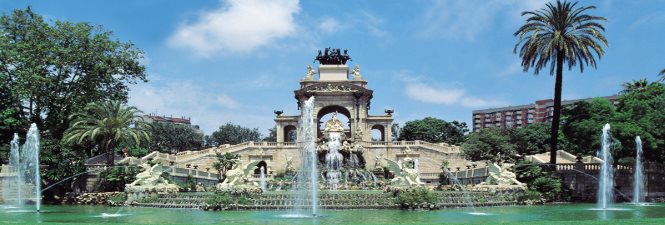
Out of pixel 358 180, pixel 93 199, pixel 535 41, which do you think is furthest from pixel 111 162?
pixel 535 41

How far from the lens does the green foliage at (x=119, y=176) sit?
136ft

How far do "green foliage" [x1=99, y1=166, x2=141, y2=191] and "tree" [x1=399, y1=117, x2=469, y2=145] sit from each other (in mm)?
A: 73642

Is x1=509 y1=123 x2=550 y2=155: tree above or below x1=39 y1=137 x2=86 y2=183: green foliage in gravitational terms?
above

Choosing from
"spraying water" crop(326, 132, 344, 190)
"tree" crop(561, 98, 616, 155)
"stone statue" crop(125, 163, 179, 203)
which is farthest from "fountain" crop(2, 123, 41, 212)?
"tree" crop(561, 98, 616, 155)

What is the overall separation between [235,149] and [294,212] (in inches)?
1634

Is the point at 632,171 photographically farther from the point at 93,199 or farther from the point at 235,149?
the point at 235,149

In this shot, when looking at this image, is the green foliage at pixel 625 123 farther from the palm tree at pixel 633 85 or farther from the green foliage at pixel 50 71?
the green foliage at pixel 50 71

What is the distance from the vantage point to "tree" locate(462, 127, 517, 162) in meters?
52.9

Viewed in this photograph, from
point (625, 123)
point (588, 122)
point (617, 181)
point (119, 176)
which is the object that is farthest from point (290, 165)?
point (625, 123)

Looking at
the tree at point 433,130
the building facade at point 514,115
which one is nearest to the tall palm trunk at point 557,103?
the tree at point 433,130

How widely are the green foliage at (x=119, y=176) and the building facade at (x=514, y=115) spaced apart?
111719 millimetres

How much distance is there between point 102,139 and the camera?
46.3m

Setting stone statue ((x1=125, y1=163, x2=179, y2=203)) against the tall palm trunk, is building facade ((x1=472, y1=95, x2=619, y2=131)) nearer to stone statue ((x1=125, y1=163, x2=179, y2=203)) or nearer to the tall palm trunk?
the tall palm trunk

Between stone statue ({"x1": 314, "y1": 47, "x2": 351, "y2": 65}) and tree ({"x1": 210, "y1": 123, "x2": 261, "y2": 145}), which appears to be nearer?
stone statue ({"x1": 314, "y1": 47, "x2": 351, "y2": 65})
